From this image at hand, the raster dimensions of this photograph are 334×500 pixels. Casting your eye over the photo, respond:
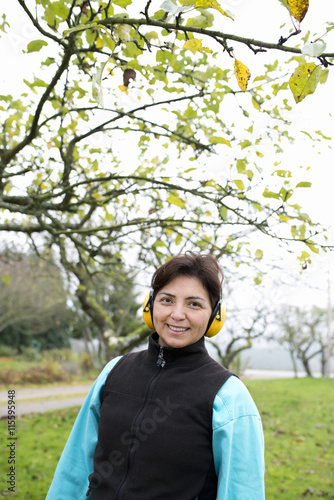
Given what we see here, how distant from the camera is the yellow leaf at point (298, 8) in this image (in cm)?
106

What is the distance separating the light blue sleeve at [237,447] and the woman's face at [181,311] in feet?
0.92

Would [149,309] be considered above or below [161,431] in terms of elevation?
above

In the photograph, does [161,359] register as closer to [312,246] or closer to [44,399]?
[312,246]

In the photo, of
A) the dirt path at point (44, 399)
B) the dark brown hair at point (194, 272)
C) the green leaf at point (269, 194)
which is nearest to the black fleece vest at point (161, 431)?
the dark brown hair at point (194, 272)

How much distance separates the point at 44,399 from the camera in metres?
11.8

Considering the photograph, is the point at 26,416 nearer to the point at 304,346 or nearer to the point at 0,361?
the point at 0,361

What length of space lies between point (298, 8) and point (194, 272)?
1068mm

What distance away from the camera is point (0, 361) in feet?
61.8

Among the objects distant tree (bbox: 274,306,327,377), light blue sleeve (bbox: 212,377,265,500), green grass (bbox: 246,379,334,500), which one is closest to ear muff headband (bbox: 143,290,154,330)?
light blue sleeve (bbox: 212,377,265,500)

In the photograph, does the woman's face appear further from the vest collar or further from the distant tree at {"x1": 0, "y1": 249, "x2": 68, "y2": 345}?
the distant tree at {"x1": 0, "y1": 249, "x2": 68, "y2": 345}

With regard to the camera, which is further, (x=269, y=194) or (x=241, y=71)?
(x=269, y=194)

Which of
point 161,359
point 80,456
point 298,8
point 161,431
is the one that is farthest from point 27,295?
point 298,8

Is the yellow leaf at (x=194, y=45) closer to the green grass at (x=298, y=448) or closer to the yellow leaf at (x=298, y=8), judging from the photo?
the yellow leaf at (x=298, y=8)

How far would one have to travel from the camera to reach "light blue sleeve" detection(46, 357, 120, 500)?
5.98ft
